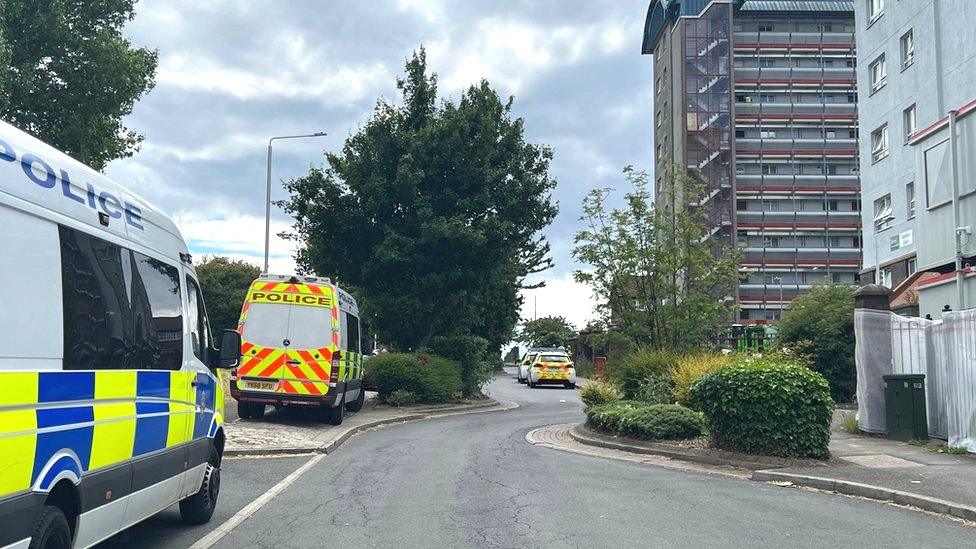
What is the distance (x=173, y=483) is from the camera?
22.7ft

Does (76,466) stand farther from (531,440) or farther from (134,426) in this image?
(531,440)

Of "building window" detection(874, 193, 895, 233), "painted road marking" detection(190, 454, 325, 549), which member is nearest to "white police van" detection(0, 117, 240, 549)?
"painted road marking" detection(190, 454, 325, 549)

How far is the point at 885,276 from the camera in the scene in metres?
32.9

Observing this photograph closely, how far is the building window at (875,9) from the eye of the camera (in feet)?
111

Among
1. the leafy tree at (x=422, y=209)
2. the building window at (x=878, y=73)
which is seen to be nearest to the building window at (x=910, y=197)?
the building window at (x=878, y=73)

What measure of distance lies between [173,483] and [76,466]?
1.98m

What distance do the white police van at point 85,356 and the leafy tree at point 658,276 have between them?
46.6ft

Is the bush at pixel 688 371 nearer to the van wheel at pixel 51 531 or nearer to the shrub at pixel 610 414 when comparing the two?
the shrub at pixel 610 414

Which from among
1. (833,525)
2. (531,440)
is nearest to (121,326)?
(833,525)

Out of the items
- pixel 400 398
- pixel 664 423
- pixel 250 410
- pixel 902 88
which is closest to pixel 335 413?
pixel 250 410

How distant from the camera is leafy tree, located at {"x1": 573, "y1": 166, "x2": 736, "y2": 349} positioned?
20.3m

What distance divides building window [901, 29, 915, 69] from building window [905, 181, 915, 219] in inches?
167

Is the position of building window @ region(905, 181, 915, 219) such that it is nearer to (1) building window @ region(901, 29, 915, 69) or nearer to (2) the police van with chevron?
(1) building window @ region(901, 29, 915, 69)

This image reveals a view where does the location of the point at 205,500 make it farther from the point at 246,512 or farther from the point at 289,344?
the point at 289,344
